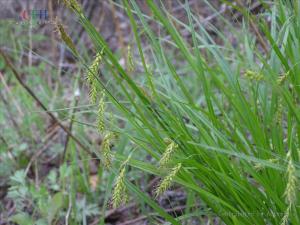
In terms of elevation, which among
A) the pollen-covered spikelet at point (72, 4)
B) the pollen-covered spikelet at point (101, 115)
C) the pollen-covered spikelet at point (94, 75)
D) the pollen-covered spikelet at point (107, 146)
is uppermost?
the pollen-covered spikelet at point (72, 4)

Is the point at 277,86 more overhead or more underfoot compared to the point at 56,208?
more overhead

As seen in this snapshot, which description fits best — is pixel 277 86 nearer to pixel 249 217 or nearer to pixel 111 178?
pixel 249 217

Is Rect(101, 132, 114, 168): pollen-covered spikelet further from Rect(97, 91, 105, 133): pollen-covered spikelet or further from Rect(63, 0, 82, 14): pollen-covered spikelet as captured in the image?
Rect(63, 0, 82, 14): pollen-covered spikelet

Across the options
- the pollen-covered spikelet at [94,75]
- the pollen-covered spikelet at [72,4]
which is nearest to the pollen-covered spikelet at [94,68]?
the pollen-covered spikelet at [94,75]

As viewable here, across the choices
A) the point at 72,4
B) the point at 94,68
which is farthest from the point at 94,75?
the point at 72,4

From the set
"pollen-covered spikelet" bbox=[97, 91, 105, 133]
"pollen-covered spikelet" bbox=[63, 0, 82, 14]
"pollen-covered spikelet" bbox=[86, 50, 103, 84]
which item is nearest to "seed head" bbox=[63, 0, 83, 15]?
"pollen-covered spikelet" bbox=[63, 0, 82, 14]

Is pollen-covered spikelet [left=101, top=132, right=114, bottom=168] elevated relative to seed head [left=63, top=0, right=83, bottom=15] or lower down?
lower down

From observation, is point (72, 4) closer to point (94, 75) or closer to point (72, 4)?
point (72, 4)

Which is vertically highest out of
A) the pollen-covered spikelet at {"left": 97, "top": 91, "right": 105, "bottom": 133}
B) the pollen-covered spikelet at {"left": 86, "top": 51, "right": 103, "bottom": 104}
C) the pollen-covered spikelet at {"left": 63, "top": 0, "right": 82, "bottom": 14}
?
the pollen-covered spikelet at {"left": 63, "top": 0, "right": 82, "bottom": 14}

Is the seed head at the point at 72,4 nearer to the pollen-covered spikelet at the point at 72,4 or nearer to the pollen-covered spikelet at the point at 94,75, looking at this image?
the pollen-covered spikelet at the point at 72,4

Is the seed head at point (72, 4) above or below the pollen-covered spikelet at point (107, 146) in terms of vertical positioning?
above

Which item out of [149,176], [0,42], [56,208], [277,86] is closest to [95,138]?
[149,176]
